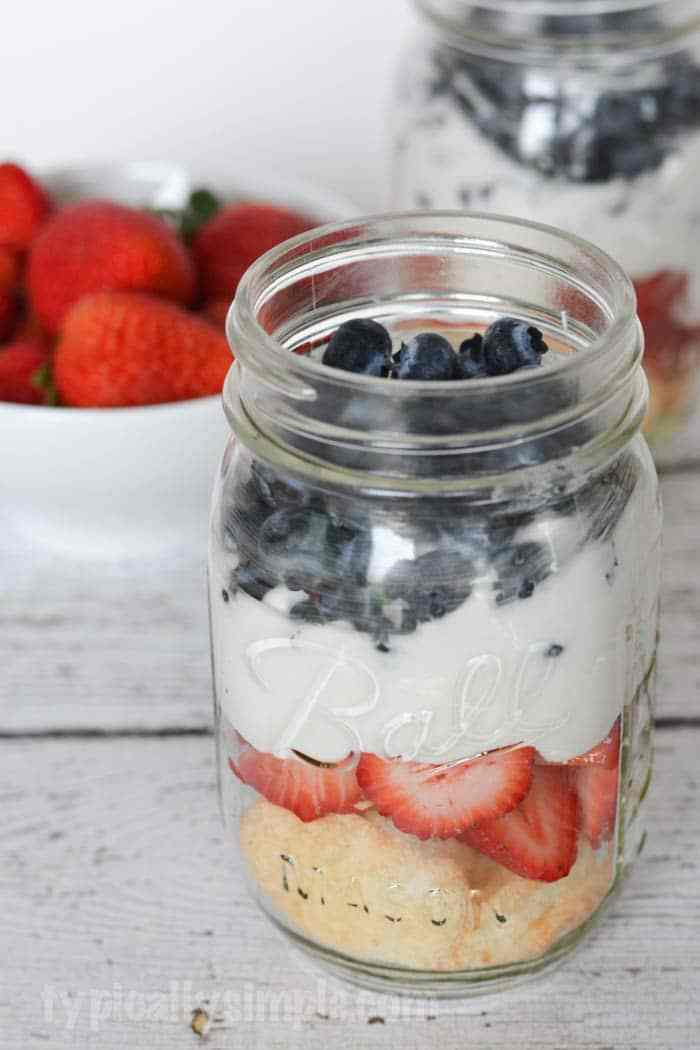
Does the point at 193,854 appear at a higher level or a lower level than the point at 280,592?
lower

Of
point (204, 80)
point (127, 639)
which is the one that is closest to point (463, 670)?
point (127, 639)

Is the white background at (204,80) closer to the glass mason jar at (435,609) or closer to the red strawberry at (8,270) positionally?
the red strawberry at (8,270)

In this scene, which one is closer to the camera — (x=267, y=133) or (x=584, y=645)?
(x=584, y=645)

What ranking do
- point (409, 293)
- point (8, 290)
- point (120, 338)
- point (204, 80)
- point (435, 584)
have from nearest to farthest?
point (435, 584), point (409, 293), point (120, 338), point (8, 290), point (204, 80)

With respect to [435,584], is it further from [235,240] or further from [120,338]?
[235,240]

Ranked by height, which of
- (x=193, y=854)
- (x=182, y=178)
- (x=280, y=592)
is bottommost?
(x=193, y=854)

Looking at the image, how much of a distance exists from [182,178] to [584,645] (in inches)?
26.2

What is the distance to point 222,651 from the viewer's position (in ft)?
1.94

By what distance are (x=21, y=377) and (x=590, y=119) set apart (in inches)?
15.5

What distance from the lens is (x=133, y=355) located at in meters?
0.86

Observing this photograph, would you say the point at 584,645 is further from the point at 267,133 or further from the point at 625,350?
the point at 267,133

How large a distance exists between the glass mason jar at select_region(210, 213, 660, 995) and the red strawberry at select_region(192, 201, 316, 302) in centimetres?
38

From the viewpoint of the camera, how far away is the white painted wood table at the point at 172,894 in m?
0.61

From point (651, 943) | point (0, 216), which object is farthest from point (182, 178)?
point (651, 943)
